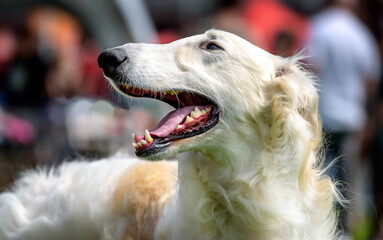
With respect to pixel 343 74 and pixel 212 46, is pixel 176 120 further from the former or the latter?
pixel 343 74

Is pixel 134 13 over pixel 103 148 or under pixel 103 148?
over

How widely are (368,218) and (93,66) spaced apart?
4.03 m

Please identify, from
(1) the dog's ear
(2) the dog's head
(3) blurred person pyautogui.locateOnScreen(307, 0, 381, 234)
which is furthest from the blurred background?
(2) the dog's head

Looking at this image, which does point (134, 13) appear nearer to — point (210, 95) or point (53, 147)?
point (53, 147)

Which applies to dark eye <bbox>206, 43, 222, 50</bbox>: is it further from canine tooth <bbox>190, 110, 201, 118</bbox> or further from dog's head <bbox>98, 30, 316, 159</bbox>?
canine tooth <bbox>190, 110, 201, 118</bbox>

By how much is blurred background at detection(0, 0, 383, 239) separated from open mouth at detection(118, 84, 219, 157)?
84 centimetres

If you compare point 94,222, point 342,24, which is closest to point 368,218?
point 342,24

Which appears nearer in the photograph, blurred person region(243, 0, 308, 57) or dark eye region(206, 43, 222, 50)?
dark eye region(206, 43, 222, 50)

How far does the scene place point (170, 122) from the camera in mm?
3213

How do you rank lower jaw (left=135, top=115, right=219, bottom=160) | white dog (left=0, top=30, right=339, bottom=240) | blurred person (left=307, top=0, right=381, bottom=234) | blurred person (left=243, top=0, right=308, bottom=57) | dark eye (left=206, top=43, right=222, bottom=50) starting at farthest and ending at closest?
blurred person (left=243, top=0, right=308, bottom=57)
blurred person (left=307, top=0, right=381, bottom=234)
dark eye (left=206, top=43, right=222, bottom=50)
white dog (left=0, top=30, right=339, bottom=240)
lower jaw (left=135, top=115, right=219, bottom=160)

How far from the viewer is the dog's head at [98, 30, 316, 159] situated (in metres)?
3.15

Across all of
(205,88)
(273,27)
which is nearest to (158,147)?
(205,88)

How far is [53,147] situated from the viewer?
7.50 meters

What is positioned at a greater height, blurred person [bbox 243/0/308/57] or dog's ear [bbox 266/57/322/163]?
dog's ear [bbox 266/57/322/163]
